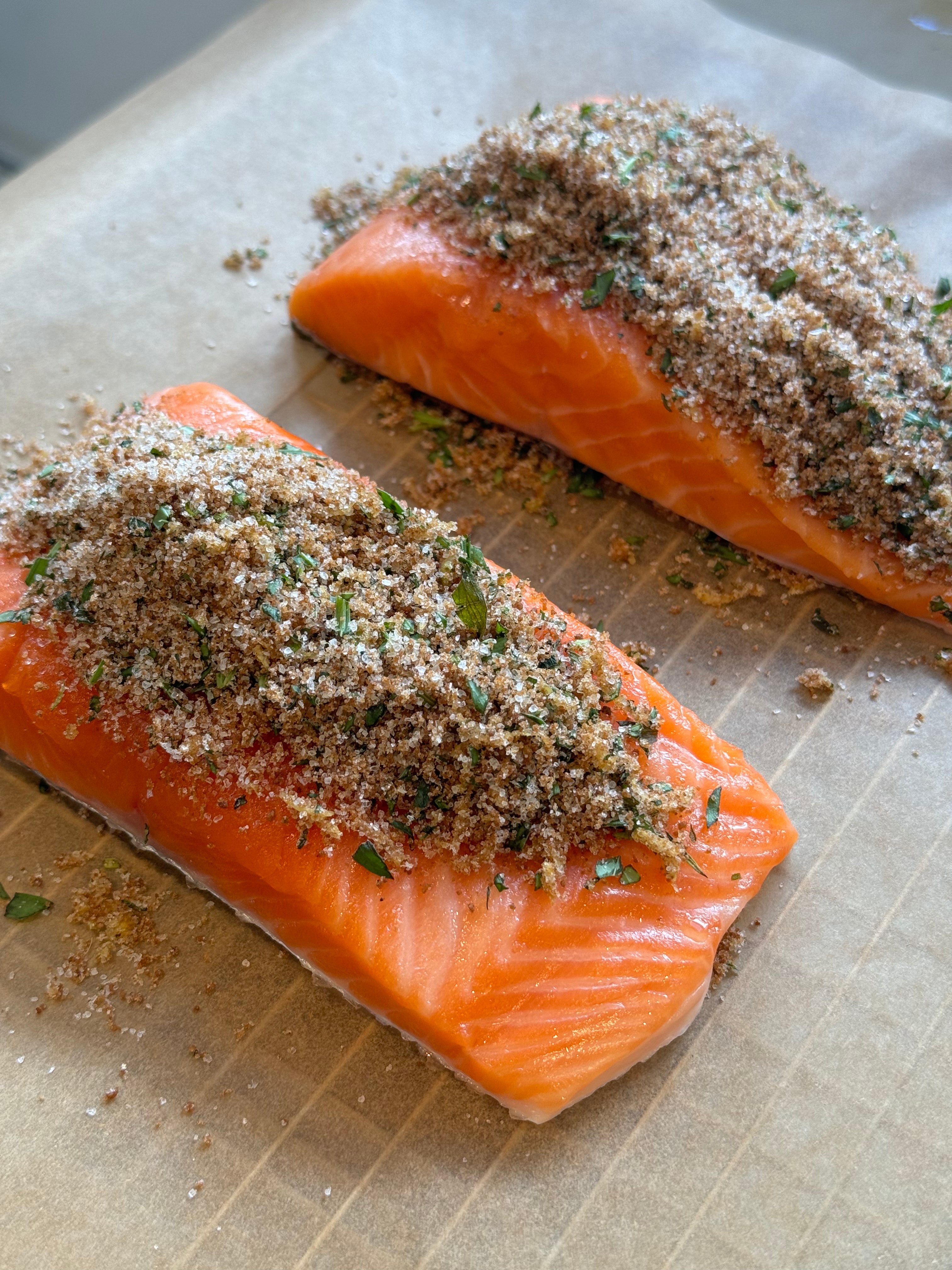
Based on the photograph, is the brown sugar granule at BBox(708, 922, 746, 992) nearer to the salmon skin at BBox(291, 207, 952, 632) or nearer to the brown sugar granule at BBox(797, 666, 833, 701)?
the brown sugar granule at BBox(797, 666, 833, 701)

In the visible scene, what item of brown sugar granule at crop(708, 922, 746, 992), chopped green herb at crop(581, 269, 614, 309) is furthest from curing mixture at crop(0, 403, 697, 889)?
chopped green herb at crop(581, 269, 614, 309)

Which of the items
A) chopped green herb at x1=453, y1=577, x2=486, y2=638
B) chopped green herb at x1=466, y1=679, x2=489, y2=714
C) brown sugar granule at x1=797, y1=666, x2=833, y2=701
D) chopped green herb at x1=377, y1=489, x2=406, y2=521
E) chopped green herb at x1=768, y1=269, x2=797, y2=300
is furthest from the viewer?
chopped green herb at x1=768, y1=269, x2=797, y2=300

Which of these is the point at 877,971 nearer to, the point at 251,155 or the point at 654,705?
the point at 654,705

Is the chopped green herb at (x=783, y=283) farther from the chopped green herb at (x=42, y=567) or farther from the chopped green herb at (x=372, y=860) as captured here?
the chopped green herb at (x=42, y=567)

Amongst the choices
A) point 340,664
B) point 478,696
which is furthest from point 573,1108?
point 340,664

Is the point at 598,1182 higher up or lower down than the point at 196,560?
lower down

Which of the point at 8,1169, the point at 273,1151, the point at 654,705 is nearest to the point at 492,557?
the point at 654,705
